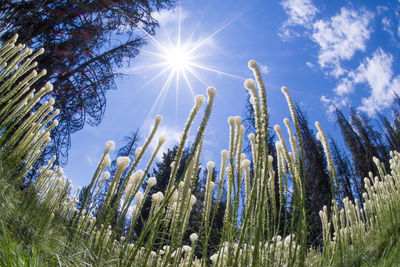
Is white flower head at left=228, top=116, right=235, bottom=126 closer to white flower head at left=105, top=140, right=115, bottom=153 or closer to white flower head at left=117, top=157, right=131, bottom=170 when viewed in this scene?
white flower head at left=117, top=157, right=131, bottom=170

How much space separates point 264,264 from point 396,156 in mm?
4420

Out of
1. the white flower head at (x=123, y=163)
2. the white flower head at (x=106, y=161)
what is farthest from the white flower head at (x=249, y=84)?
the white flower head at (x=106, y=161)

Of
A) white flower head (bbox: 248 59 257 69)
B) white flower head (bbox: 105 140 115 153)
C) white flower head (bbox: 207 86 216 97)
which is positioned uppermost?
white flower head (bbox: 248 59 257 69)

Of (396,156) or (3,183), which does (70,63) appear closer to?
(3,183)

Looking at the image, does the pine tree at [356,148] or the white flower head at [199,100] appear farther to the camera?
the pine tree at [356,148]

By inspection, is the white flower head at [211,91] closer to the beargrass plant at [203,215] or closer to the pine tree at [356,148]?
the beargrass plant at [203,215]

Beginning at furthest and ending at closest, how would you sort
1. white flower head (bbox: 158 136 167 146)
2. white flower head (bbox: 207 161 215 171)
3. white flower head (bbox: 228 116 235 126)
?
white flower head (bbox: 207 161 215 171) → white flower head (bbox: 158 136 167 146) → white flower head (bbox: 228 116 235 126)

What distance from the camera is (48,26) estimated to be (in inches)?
288

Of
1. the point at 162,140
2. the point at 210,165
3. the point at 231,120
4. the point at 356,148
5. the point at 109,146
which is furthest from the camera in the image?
the point at 356,148

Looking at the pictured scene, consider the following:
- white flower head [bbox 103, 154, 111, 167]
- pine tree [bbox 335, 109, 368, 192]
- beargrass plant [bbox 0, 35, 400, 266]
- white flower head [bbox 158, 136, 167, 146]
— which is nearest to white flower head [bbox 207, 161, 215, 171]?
beargrass plant [bbox 0, 35, 400, 266]

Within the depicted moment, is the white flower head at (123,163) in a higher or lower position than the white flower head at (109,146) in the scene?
lower

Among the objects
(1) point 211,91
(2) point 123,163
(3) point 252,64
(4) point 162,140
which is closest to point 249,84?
(3) point 252,64

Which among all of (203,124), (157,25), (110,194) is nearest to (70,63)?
(157,25)

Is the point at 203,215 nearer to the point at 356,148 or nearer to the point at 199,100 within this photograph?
the point at 199,100
